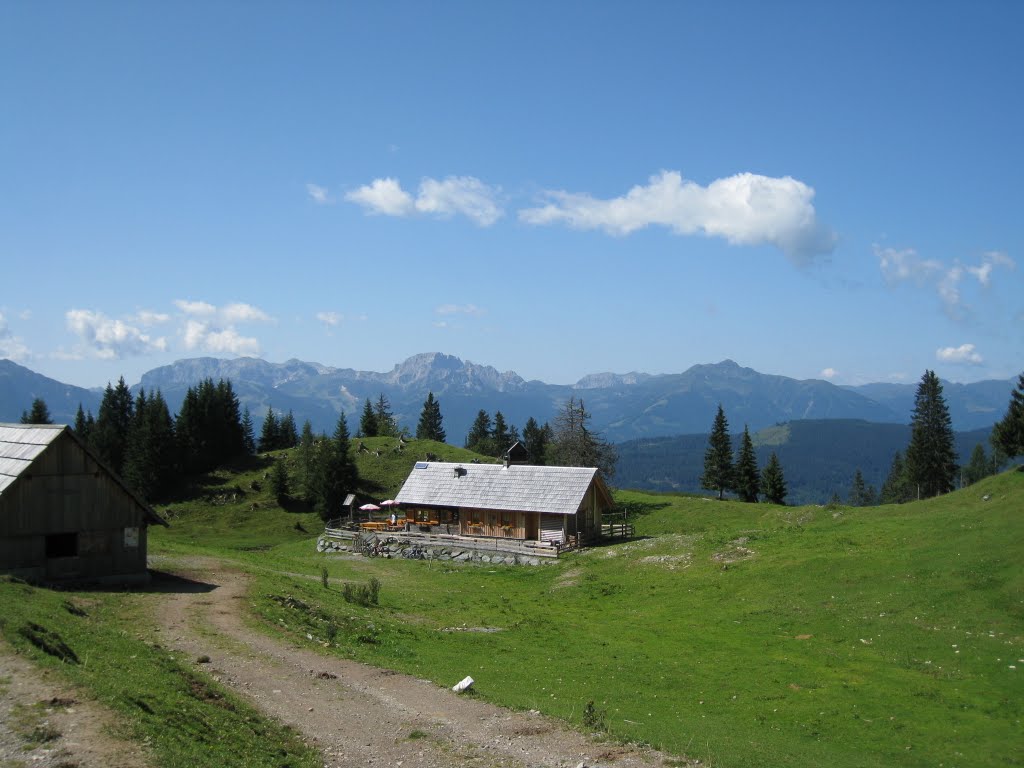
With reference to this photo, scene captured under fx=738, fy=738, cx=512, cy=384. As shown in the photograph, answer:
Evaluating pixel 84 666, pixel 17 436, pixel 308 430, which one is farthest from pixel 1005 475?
pixel 308 430

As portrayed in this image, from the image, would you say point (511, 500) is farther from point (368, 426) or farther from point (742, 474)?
point (368, 426)

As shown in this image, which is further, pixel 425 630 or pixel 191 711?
pixel 425 630

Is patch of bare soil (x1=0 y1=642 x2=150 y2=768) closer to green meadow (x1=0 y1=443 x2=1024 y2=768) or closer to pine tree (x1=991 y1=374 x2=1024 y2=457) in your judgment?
green meadow (x1=0 y1=443 x2=1024 y2=768)

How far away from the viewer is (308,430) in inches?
4063

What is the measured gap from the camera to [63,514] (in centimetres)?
3020

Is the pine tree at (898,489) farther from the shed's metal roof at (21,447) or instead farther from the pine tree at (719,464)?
the shed's metal roof at (21,447)

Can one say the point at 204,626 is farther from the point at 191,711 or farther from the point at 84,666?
the point at 191,711

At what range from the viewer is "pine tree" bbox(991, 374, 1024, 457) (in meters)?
57.7

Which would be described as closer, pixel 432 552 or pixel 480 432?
pixel 432 552

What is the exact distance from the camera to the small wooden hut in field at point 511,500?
2200 inches

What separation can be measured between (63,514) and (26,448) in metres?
3.22

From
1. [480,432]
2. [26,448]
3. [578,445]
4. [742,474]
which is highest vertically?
[480,432]

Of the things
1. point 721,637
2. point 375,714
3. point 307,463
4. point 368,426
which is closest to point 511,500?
point 721,637

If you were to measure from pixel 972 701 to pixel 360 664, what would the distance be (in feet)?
56.3
